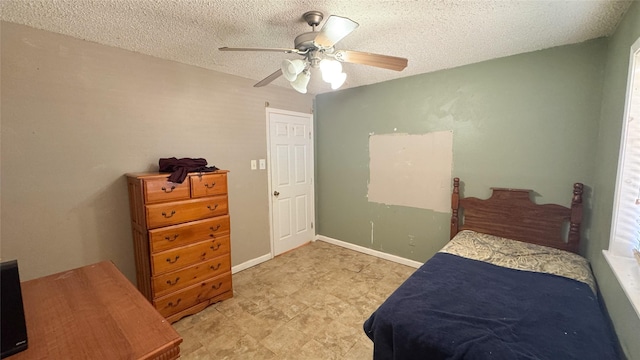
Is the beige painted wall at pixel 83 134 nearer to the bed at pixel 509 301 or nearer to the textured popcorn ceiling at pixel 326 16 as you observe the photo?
the textured popcorn ceiling at pixel 326 16

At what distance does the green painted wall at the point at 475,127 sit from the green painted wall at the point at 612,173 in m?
0.18

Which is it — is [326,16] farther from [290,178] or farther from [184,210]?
[290,178]

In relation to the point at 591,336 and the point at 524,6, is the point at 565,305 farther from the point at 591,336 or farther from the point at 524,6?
the point at 524,6

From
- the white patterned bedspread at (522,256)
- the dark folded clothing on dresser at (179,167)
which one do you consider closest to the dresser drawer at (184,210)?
the dark folded clothing on dresser at (179,167)

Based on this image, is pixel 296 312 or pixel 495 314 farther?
pixel 296 312

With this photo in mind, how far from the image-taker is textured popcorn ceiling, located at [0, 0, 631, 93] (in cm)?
154

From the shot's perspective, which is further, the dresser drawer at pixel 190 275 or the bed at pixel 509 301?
the dresser drawer at pixel 190 275

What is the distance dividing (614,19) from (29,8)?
377cm

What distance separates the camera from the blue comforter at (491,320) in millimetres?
1129

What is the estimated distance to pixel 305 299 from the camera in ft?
8.17

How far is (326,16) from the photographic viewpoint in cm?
170

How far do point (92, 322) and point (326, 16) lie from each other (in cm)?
200

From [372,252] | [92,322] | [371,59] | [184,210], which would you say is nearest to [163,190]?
[184,210]

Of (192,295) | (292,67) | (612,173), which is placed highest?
(292,67)
